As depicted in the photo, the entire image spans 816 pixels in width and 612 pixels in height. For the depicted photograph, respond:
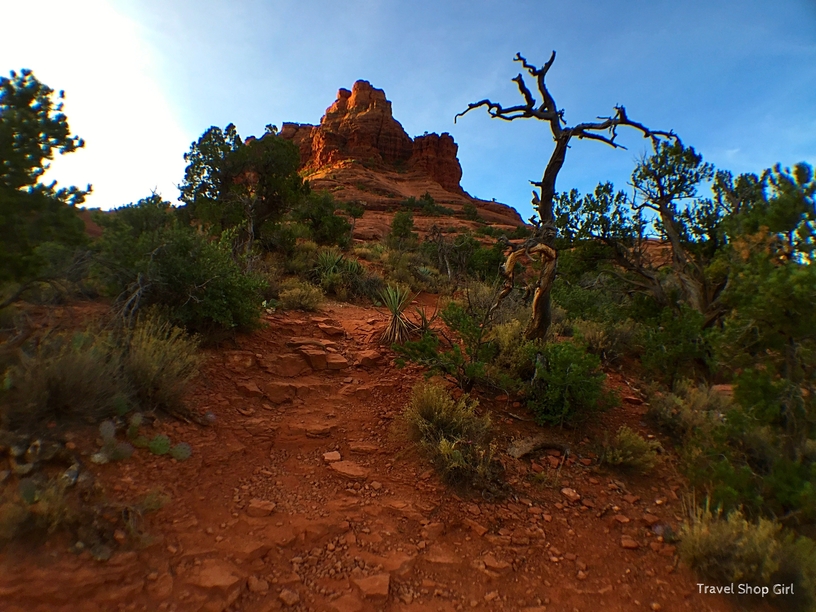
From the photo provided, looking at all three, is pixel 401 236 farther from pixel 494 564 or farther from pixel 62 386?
pixel 494 564

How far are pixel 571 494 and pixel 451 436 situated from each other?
121 cm

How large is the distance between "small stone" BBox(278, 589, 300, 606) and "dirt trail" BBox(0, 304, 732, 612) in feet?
0.03

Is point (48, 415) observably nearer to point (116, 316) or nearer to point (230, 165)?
point (116, 316)

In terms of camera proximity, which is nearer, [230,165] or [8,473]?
[8,473]

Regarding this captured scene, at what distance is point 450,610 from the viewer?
270 cm

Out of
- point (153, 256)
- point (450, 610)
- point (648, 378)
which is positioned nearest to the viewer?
point (450, 610)

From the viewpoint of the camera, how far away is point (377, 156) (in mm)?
62094

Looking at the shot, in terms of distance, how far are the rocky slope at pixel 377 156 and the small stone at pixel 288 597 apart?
148 ft

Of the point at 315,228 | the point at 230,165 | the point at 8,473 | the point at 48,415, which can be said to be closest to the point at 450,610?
the point at 8,473

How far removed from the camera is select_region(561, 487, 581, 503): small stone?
3809mm

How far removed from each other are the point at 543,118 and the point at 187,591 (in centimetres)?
717

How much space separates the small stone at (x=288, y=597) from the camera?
2590 mm

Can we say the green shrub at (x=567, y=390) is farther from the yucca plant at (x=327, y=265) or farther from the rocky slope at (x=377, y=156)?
the rocky slope at (x=377, y=156)

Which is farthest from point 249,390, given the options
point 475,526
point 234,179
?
point 234,179
